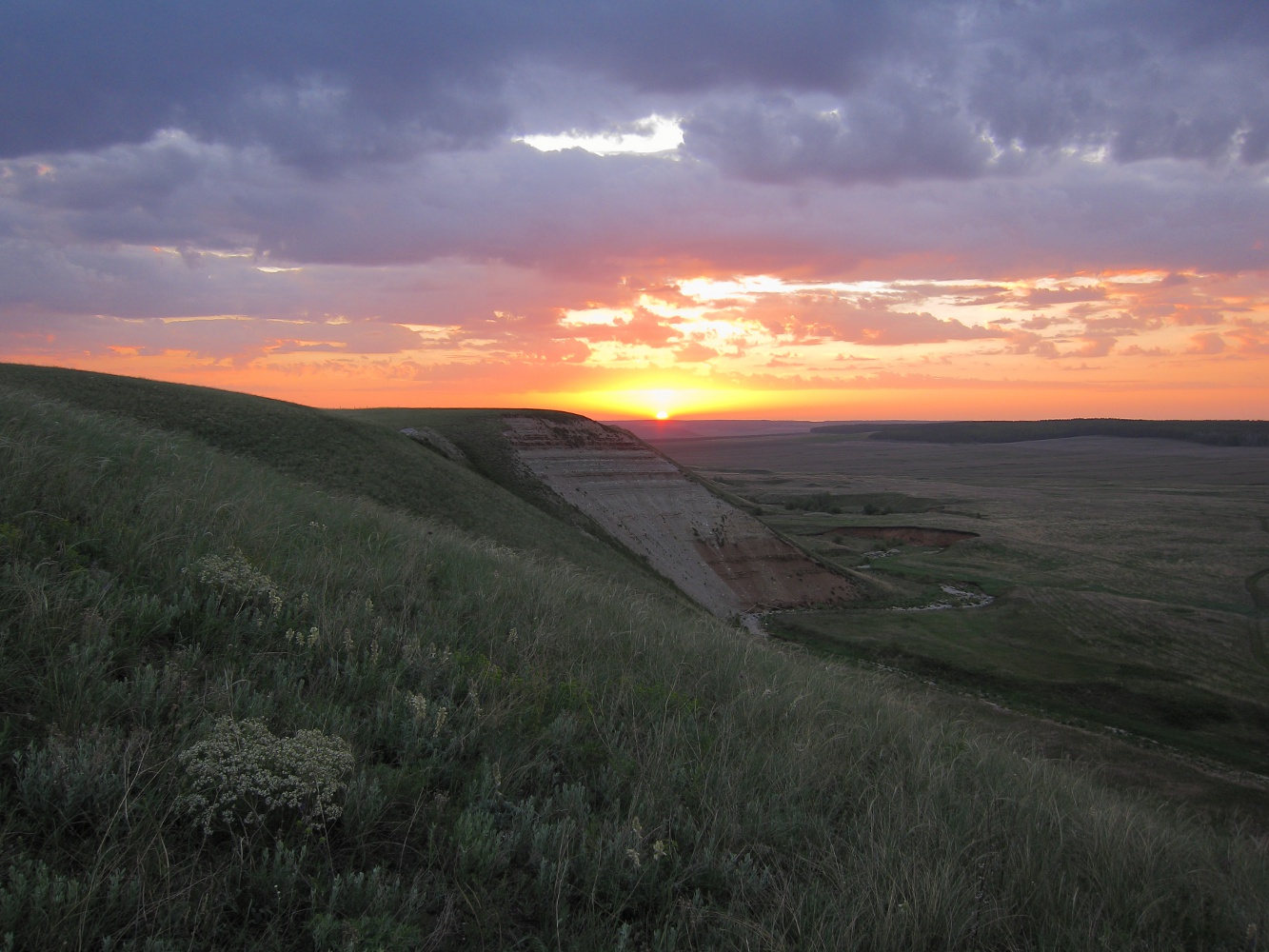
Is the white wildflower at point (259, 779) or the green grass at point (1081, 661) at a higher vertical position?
the white wildflower at point (259, 779)

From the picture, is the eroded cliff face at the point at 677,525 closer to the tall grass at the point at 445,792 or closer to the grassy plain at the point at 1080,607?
the grassy plain at the point at 1080,607

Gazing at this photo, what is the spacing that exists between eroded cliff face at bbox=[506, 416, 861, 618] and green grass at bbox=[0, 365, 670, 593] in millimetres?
4003

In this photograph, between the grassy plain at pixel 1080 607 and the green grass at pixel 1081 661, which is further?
the grassy plain at pixel 1080 607

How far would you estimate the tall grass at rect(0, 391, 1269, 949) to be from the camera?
2740 millimetres

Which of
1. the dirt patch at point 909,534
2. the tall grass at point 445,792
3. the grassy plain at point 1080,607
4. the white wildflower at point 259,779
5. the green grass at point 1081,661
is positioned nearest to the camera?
the tall grass at point 445,792

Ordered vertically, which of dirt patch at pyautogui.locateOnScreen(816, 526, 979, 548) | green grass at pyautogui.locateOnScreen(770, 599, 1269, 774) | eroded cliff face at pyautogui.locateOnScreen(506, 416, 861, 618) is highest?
eroded cliff face at pyautogui.locateOnScreen(506, 416, 861, 618)

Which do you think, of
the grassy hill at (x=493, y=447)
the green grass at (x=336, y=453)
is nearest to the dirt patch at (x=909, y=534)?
the grassy hill at (x=493, y=447)

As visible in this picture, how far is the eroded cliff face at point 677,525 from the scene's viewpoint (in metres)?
36.1

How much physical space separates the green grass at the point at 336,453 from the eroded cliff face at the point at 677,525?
4.00 meters

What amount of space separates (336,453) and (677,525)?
18.4 meters

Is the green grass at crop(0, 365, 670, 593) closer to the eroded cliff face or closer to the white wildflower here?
the eroded cliff face

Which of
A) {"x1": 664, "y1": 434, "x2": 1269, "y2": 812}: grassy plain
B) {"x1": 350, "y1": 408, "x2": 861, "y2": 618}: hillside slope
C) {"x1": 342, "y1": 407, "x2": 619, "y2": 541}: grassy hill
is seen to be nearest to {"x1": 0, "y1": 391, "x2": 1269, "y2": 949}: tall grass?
{"x1": 664, "y1": 434, "x2": 1269, "y2": 812}: grassy plain

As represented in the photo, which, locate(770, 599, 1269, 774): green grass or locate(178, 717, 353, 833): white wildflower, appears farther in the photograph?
locate(770, 599, 1269, 774): green grass

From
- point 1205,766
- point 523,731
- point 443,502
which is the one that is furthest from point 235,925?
point 443,502
